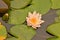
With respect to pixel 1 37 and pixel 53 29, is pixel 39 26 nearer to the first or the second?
pixel 53 29

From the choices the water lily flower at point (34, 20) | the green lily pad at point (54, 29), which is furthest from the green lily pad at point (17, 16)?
the green lily pad at point (54, 29)

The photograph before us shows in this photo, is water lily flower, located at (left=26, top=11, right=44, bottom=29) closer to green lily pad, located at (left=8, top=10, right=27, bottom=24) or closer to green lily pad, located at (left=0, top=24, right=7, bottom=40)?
green lily pad, located at (left=8, top=10, right=27, bottom=24)

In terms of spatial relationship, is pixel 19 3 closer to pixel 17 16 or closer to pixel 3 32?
pixel 17 16

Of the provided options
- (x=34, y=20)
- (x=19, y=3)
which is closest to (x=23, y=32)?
(x=34, y=20)

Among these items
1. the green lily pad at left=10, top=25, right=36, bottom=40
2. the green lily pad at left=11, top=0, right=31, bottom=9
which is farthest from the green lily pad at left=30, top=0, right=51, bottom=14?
the green lily pad at left=10, top=25, right=36, bottom=40

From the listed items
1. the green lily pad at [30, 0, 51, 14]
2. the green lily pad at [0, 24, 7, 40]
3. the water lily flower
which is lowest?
the green lily pad at [0, 24, 7, 40]

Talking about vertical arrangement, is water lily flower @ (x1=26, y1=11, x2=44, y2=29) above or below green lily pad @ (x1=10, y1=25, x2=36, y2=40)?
above
